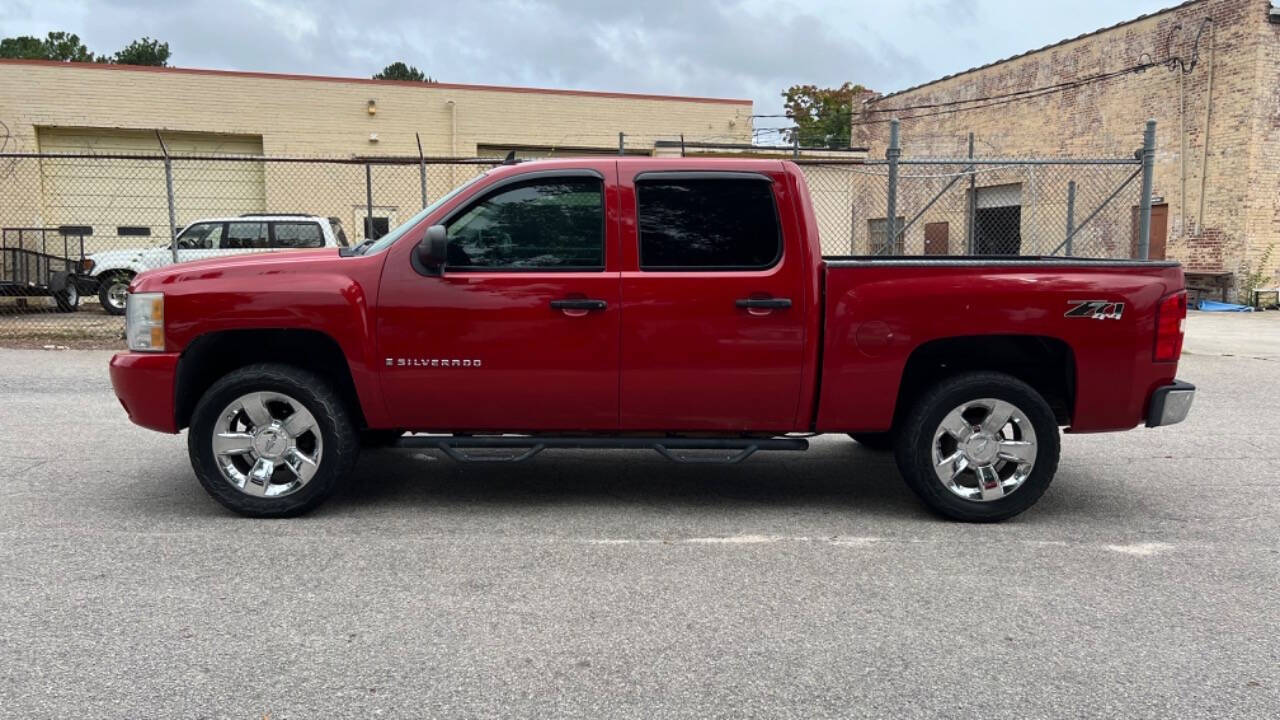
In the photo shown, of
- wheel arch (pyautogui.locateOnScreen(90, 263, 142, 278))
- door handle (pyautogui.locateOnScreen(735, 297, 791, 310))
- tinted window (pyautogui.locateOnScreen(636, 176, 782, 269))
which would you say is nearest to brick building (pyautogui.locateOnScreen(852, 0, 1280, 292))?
tinted window (pyautogui.locateOnScreen(636, 176, 782, 269))

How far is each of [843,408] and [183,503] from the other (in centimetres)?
369

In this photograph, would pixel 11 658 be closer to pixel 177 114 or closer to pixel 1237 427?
pixel 1237 427

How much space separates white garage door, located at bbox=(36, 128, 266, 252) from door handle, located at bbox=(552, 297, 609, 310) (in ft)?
68.8

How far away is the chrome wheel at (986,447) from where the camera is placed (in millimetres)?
5156

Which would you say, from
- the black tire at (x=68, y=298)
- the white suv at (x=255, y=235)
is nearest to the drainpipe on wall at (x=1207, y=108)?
the white suv at (x=255, y=235)

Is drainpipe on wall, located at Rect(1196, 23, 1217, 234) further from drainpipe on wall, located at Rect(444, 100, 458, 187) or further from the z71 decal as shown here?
the z71 decal

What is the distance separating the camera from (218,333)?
522 cm

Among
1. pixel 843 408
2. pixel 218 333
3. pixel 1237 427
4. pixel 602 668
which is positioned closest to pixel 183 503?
pixel 218 333

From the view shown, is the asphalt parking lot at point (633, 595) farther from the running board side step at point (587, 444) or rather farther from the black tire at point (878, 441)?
the running board side step at point (587, 444)

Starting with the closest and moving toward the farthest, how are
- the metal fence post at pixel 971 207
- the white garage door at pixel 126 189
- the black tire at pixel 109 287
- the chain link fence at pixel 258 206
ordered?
the metal fence post at pixel 971 207
the black tire at pixel 109 287
the chain link fence at pixel 258 206
the white garage door at pixel 126 189

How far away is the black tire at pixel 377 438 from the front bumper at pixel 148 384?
1.38m

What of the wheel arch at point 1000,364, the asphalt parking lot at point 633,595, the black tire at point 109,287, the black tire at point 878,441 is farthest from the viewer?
the black tire at point 109,287

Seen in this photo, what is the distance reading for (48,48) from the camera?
6819cm

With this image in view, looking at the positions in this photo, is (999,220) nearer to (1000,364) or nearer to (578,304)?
(1000,364)
